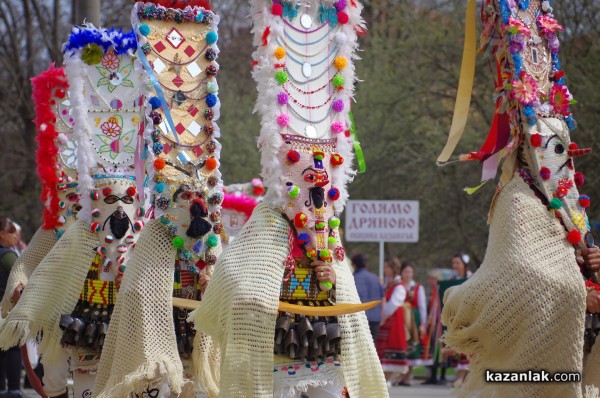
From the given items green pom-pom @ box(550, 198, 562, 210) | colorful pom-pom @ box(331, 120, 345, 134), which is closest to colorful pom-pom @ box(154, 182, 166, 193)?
colorful pom-pom @ box(331, 120, 345, 134)

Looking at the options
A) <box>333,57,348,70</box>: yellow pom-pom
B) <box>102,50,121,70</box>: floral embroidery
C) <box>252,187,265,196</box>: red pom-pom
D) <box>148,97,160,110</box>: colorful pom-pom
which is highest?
<box>102,50,121,70</box>: floral embroidery

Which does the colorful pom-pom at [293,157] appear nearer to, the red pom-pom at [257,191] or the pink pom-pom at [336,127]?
the pink pom-pom at [336,127]

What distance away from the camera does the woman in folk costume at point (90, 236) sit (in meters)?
8.35

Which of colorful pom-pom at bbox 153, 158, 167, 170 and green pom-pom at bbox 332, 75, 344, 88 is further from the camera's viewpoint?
colorful pom-pom at bbox 153, 158, 167, 170

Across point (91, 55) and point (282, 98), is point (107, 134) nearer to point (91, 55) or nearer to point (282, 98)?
point (91, 55)

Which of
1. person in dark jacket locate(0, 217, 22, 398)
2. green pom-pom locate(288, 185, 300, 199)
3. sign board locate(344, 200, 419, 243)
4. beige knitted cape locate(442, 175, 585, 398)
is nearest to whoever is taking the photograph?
beige knitted cape locate(442, 175, 585, 398)

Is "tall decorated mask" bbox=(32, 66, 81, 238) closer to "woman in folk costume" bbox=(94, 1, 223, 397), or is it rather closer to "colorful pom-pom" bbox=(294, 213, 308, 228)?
"woman in folk costume" bbox=(94, 1, 223, 397)

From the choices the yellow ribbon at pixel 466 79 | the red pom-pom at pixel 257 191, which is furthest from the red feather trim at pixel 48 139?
the yellow ribbon at pixel 466 79

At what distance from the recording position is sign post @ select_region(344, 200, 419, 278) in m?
16.1

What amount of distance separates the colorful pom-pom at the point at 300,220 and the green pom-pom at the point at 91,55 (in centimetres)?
311

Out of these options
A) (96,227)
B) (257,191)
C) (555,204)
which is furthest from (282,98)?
(257,191)

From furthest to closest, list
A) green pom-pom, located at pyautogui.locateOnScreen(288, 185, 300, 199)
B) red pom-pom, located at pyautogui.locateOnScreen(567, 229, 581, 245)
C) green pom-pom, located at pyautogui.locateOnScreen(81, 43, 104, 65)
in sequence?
green pom-pom, located at pyautogui.locateOnScreen(81, 43, 104, 65)
green pom-pom, located at pyautogui.locateOnScreen(288, 185, 300, 199)
red pom-pom, located at pyautogui.locateOnScreen(567, 229, 581, 245)

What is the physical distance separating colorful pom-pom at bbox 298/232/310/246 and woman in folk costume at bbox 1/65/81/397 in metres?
3.48

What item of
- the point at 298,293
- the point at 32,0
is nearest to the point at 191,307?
the point at 298,293
